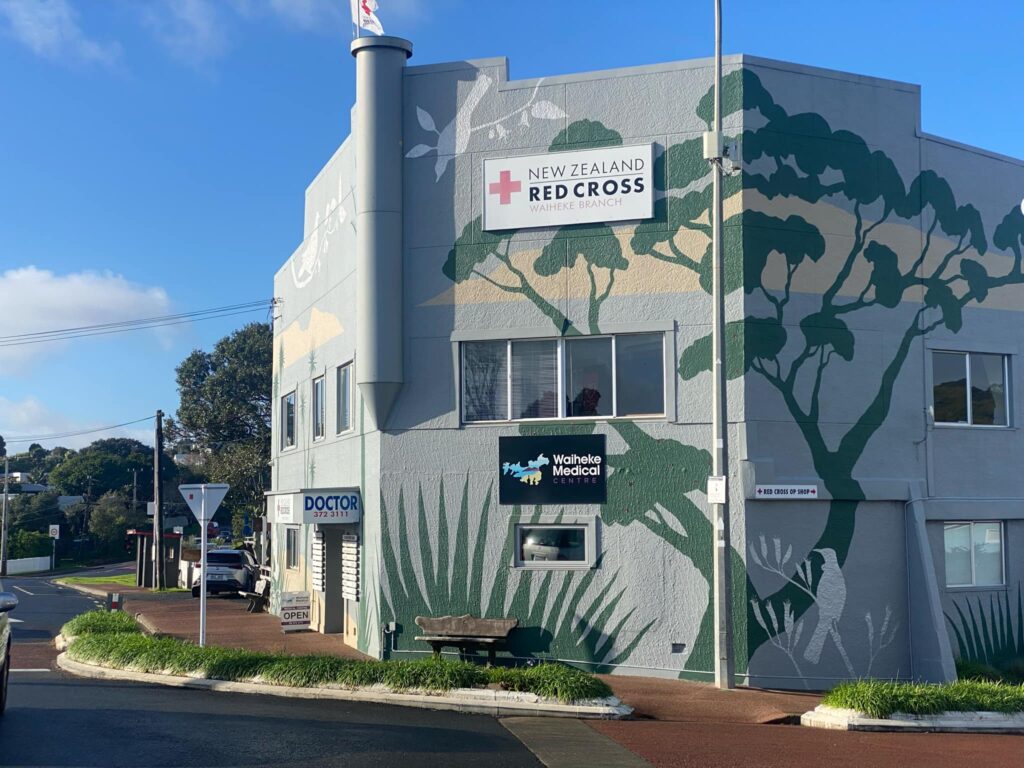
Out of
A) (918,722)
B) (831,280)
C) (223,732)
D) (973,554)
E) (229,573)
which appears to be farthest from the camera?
(229,573)

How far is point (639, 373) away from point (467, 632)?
15.0 feet

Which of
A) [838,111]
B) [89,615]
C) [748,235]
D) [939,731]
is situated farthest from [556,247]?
[89,615]

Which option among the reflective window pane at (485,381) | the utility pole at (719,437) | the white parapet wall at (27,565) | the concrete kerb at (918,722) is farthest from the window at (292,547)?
the white parapet wall at (27,565)

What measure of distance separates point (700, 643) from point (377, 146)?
8.87 metres

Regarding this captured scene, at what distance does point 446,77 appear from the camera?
17.3 meters

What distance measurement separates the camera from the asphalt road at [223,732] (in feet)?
32.7

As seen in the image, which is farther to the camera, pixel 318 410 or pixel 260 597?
pixel 260 597

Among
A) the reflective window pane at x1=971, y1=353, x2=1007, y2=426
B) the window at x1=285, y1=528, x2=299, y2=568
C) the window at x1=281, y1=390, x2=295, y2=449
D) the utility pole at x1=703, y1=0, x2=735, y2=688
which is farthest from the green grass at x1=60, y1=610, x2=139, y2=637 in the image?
the reflective window pane at x1=971, y1=353, x2=1007, y2=426

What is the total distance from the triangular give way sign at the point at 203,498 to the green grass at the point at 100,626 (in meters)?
3.34

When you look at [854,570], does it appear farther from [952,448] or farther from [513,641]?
[513,641]

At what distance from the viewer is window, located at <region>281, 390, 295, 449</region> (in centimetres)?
2573

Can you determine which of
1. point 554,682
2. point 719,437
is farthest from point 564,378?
point 554,682

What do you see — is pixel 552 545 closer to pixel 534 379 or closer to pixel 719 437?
pixel 534 379

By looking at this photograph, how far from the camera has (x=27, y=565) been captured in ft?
216
